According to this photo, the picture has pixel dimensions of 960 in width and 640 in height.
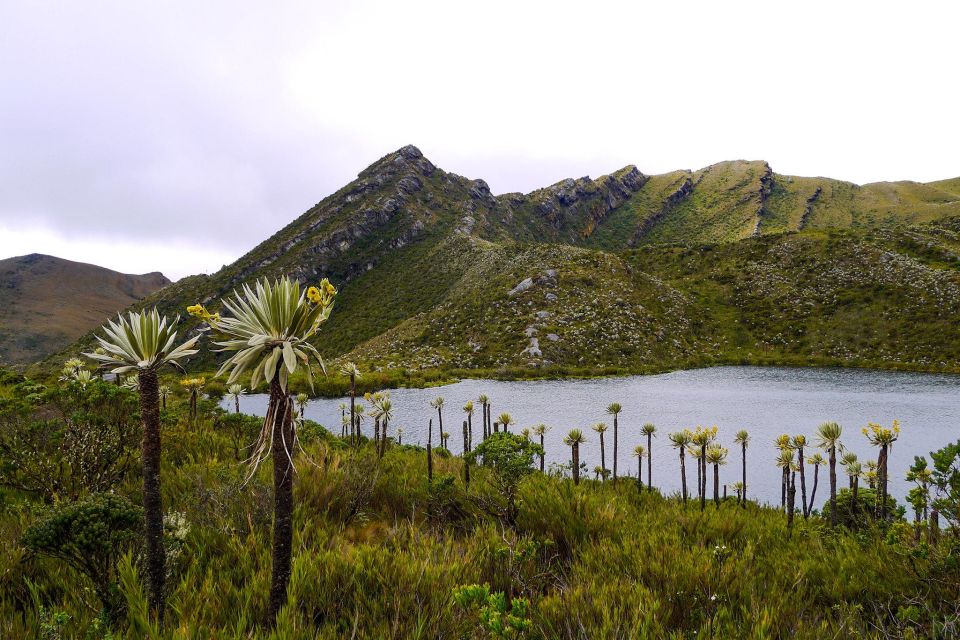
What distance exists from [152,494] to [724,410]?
44.0 meters

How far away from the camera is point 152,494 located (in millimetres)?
4938

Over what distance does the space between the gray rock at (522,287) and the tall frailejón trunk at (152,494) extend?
79.4m

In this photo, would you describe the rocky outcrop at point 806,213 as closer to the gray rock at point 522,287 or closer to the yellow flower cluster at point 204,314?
the gray rock at point 522,287

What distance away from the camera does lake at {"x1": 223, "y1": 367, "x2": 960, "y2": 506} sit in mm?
27219

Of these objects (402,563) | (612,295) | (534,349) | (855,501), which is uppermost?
(612,295)

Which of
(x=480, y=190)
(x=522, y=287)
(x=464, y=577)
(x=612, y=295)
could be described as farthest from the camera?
(x=480, y=190)

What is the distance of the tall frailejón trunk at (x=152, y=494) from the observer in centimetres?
480

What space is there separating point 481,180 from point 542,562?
19347 centimetres

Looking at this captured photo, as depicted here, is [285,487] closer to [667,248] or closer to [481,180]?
[667,248]

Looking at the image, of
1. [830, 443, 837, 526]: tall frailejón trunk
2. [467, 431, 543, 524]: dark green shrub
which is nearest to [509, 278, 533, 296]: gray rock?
[830, 443, 837, 526]: tall frailejón trunk

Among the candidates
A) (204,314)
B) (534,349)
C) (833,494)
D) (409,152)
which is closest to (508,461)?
(204,314)

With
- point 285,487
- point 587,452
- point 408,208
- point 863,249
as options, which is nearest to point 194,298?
point 408,208

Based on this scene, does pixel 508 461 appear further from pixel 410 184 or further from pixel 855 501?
pixel 410 184

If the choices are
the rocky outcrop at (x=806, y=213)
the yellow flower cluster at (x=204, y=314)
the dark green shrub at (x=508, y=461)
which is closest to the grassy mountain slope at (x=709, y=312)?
the dark green shrub at (x=508, y=461)
